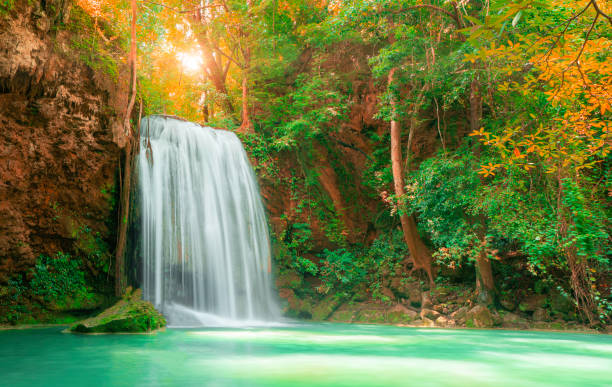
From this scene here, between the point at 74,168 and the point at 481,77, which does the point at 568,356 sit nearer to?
the point at 481,77

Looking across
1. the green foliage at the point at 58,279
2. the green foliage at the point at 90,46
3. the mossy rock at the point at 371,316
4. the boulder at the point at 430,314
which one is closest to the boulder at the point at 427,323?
the boulder at the point at 430,314

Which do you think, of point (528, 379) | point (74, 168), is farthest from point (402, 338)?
point (74, 168)

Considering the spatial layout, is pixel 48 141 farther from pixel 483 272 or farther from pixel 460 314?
pixel 483 272

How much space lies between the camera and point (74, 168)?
849cm

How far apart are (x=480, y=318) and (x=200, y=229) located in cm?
683

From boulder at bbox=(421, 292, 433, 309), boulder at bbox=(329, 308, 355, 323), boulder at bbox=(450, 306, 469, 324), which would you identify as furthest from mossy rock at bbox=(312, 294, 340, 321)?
Result: boulder at bbox=(450, 306, 469, 324)

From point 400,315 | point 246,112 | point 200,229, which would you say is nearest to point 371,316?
point 400,315

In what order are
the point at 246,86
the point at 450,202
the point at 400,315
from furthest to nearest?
the point at 246,86, the point at 400,315, the point at 450,202

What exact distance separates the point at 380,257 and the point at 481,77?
5.76 meters

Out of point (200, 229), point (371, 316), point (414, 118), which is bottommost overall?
point (371, 316)

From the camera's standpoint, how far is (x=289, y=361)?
420 cm

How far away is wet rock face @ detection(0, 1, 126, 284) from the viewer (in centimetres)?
736

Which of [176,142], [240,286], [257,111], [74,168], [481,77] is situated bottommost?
[240,286]

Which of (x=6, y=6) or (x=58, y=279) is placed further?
(x=58, y=279)
